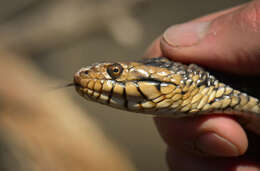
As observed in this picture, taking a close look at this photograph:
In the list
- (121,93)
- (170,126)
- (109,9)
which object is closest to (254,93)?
(170,126)

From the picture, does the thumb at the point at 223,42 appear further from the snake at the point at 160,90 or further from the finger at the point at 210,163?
the finger at the point at 210,163

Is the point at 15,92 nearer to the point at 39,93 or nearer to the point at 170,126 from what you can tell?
the point at 39,93

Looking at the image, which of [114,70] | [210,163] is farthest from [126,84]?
Answer: [210,163]

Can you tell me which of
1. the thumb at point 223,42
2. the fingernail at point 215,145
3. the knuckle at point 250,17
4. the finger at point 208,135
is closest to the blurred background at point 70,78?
the finger at point 208,135

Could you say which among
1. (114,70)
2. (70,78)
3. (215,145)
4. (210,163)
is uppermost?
(114,70)

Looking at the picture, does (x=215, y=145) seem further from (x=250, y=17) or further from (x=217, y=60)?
(x=250, y=17)

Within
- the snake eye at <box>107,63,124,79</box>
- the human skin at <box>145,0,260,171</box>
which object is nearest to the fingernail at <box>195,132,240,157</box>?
the human skin at <box>145,0,260,171</box>
